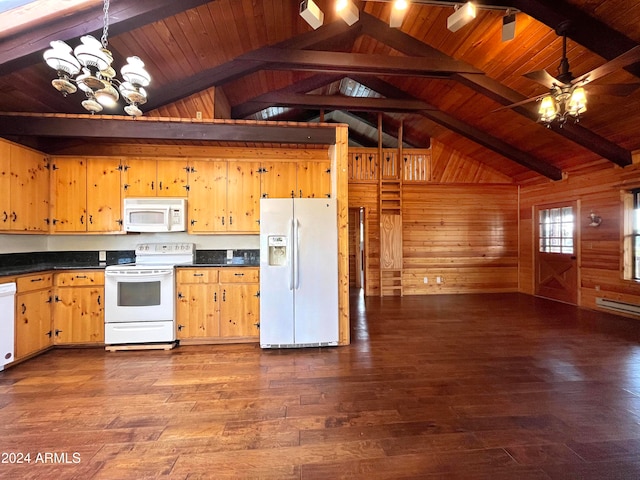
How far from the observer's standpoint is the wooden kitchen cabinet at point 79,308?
3.43 m

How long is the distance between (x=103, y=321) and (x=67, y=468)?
7.16 ft

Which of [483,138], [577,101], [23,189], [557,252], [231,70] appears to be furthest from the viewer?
[557,252]

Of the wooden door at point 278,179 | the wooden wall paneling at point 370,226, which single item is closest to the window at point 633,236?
the wooden wall paneling at point 370,226

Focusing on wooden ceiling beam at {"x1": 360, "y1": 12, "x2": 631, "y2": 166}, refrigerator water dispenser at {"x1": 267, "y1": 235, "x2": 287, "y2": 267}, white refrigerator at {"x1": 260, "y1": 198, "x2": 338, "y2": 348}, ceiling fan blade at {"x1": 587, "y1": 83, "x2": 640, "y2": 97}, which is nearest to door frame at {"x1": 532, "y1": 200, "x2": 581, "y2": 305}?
wooden ceiling beam at {"x1": 360, "y1": 12, "x2": 631, "y2": 166}

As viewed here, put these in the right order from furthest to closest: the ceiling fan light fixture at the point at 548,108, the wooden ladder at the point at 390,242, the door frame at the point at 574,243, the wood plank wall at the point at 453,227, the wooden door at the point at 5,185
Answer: the wood plank wall at the point at 453,227 → the wooden ladder at the point at 390,242 → the door frame at the point at 574,243 → the ceiling fan light fixture at the point at 548,108 → the wooden door at the point at 5,185

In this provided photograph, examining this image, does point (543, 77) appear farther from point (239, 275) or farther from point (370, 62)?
point (239, 275)

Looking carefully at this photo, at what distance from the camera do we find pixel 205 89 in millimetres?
4066

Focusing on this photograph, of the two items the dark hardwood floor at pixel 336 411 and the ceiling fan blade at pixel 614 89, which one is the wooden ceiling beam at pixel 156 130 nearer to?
the dark hardwood floor at pixel 336 411

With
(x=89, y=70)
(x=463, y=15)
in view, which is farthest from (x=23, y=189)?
(x=463, y=15)

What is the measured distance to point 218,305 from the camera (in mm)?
3627

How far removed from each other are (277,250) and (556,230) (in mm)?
6183

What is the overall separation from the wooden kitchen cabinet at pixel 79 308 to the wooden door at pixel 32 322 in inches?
3.4

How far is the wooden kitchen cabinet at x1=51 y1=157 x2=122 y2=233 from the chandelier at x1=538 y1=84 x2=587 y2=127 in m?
5.24

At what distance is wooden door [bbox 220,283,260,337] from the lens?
11.9ft
